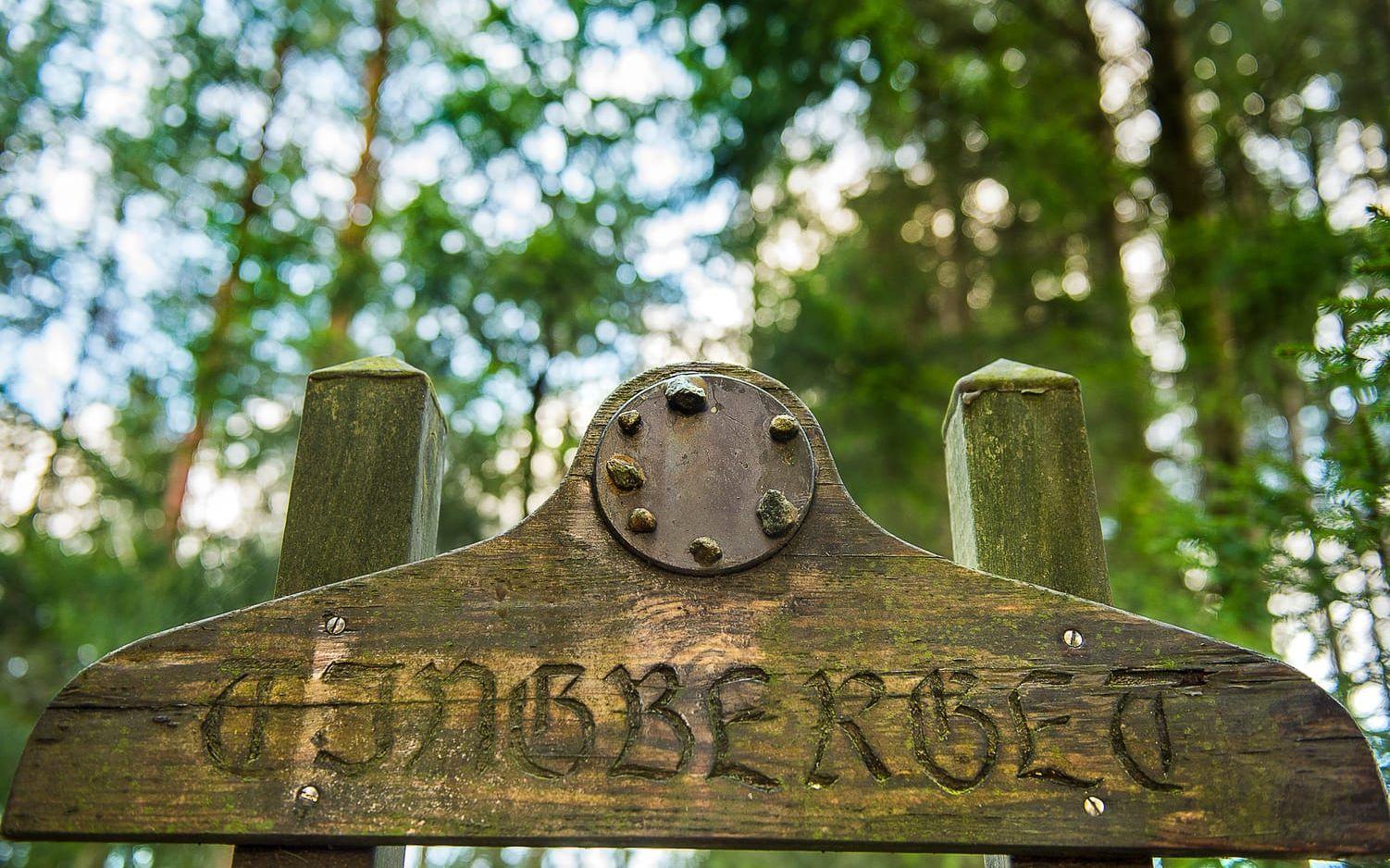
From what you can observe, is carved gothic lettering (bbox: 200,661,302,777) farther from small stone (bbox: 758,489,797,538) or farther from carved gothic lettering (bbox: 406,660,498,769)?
small stone (bbox: 758,489,797,538)

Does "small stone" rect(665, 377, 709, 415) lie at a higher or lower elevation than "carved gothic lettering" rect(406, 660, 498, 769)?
higher

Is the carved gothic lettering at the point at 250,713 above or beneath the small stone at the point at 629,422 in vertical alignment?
beneath

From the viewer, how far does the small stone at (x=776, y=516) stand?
58.1 inches

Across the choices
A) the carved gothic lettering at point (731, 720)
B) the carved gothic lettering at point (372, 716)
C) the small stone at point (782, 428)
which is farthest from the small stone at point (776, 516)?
the carved gothic lettering at point (372, 716)

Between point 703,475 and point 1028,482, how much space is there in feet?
2.01

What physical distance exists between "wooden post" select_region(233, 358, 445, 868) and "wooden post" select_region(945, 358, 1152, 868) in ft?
3.28

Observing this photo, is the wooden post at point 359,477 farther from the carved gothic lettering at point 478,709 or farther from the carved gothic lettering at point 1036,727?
the carved gothic lettering at point 1036,727

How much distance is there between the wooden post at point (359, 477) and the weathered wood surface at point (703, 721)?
0.19 metres


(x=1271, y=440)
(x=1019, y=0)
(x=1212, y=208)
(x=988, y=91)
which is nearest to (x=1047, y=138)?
(x=988, y=91)

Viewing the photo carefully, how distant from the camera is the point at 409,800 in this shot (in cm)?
134

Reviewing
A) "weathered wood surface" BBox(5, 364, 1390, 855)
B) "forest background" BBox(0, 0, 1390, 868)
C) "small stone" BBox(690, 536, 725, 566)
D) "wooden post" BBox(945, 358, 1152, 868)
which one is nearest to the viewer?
"weathered wood surface" BBox(5, 364, 1390, 855)

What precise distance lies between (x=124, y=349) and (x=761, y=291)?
22.6 feet

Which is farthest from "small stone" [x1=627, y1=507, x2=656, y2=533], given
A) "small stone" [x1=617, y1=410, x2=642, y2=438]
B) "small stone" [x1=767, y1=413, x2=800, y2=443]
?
"small stone" [x1=767, y1=413, x2=800, y2=443]

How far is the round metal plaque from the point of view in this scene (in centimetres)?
148
